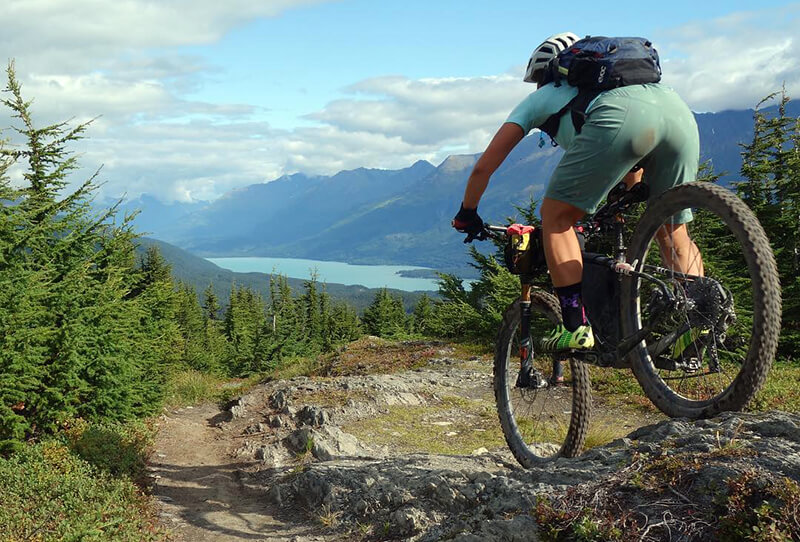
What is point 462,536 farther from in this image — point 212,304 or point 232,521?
point 212,304

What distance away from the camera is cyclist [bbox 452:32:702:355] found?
11.5 ft

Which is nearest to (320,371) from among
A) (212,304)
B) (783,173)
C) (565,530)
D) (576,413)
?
(576,413)

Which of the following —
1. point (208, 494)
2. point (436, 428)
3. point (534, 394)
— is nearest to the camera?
point (534, 394)

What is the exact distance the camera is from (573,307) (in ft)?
12.9

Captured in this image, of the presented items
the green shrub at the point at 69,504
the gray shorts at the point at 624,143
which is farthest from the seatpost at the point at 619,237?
the green shrub at the point at 69,504

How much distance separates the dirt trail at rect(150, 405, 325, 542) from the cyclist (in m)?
3.31

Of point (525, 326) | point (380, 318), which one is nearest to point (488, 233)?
point (525, 326)

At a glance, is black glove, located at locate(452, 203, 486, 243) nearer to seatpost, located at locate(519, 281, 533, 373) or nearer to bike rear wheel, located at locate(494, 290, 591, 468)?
seatpost, located at locate(519, 281, 533, 373)

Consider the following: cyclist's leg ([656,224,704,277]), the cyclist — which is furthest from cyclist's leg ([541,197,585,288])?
cyclist's leg ([656,224,704,277])

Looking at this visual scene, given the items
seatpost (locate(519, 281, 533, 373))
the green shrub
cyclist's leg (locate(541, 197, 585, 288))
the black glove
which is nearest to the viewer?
cyclist's leg (locate(541, 197, 585, 288))

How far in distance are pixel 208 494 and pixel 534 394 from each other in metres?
4.28

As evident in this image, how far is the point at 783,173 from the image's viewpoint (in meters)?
23.0

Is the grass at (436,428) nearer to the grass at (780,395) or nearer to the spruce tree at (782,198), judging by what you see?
the grass at (780,395)

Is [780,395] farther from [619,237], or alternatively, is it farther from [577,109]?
[577,109]
